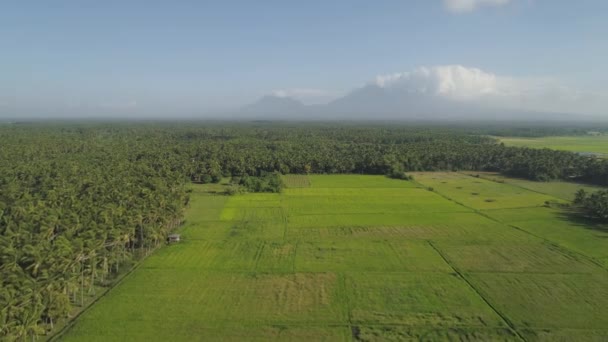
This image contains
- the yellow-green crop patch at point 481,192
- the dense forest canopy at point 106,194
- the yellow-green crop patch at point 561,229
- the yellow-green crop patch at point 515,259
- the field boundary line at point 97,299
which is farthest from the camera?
the yellow-green crop patch at point 481,192

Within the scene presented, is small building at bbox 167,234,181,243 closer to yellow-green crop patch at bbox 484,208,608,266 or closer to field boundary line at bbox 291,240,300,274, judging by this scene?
field boundary line at bbox 291,240,300,274

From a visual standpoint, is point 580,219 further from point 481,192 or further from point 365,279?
point 365,279

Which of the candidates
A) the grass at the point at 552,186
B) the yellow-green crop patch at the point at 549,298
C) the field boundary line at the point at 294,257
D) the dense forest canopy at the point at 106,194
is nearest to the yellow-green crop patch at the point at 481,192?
the grass at the point at 552,186

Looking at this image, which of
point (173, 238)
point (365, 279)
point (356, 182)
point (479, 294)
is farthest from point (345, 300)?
point (356, 182)

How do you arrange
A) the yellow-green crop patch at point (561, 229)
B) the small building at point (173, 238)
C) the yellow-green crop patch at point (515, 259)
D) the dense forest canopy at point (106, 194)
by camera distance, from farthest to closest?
the small building at point (173, 238)
the yellow-green crop patch at point (561, 229)
the yellow-green crop patch at point (515, 259)
the dense forest canopy at point (106, 194)

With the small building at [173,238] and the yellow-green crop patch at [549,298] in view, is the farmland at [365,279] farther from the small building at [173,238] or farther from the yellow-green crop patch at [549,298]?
the small building at [173,238]

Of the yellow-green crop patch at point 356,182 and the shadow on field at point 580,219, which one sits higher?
the yellow-green crop patch at point 356,182

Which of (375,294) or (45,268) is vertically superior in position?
(45,268)

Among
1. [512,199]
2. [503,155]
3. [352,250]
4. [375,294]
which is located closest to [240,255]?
[352,250]

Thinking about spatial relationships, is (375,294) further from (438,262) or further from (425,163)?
(425,163)
